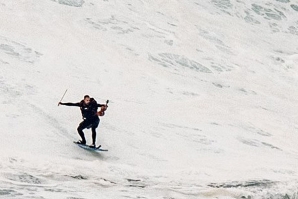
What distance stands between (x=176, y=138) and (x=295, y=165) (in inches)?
138

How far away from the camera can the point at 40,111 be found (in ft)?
54.9

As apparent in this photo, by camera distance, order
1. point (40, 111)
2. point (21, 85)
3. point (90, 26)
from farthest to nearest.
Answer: point (90, 26) → point (21, 85) → point (40, 111)

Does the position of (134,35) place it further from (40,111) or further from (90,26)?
(40,111)

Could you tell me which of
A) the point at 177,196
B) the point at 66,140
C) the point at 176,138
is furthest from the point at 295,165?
the point at 66,140

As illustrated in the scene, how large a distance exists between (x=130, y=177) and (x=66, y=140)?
2278mm

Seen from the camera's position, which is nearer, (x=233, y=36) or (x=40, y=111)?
(x=40, y=111)

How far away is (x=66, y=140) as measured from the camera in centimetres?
1517

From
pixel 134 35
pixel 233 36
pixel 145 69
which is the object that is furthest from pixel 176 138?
pixel 233 36

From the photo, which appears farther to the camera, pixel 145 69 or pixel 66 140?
pixel 145 69

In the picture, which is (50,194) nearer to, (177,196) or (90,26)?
(177,196)

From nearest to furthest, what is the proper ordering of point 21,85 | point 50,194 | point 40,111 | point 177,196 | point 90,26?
point 50,194
point 177,196
point 40,111
point 21,85
point 90,26

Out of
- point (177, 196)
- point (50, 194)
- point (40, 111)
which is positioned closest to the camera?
point (50, 194)

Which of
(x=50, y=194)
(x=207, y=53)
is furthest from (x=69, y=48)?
(x=50, y=194)

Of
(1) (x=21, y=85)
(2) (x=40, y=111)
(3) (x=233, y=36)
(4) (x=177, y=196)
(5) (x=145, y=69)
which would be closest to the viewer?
(4) (x=177, y=196)
